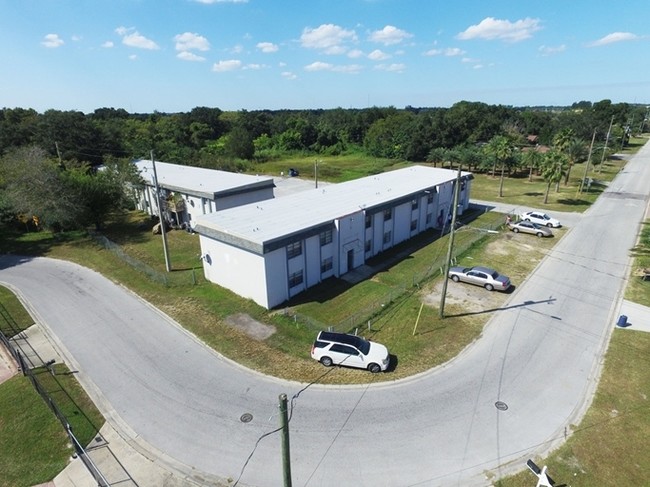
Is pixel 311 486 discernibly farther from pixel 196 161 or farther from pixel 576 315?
pixel 196 161

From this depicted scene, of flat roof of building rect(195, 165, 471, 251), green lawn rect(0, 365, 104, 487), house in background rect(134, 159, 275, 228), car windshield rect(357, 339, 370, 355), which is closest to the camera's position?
green lawn rect(0, 365, 104, 487)

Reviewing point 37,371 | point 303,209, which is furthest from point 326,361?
point 37,371

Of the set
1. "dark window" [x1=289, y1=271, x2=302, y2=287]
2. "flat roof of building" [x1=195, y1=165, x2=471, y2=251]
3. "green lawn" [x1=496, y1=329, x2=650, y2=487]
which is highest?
"flat roof of building" [x1=195, y1=165, x2=471, y2=251]

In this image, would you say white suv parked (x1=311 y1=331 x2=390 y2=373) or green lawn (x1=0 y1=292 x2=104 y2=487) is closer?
green lawn (x1=0 y1=292 x2=104 y2=487)

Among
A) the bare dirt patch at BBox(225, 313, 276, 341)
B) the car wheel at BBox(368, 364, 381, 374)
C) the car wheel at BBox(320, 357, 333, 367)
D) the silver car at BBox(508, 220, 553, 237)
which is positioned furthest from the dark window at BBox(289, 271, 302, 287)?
the silver car at BBox(508, 220, 553, 237)

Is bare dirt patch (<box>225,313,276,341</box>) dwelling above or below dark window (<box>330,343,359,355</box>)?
below

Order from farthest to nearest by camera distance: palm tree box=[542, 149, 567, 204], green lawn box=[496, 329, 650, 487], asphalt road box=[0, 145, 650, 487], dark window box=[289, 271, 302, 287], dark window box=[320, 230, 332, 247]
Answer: palm tree box=[542, 149, 567, 204], dark window box=[320, 230, 332, 247], dark window box=[289, 271, 302, 287], asphalt road box=[0, 145, 650, 487], green lawn box=[496, 329, 650, 487]

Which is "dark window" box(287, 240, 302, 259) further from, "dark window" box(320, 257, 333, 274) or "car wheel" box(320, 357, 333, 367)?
"car wheel" box(320, 357, 333, 367)
